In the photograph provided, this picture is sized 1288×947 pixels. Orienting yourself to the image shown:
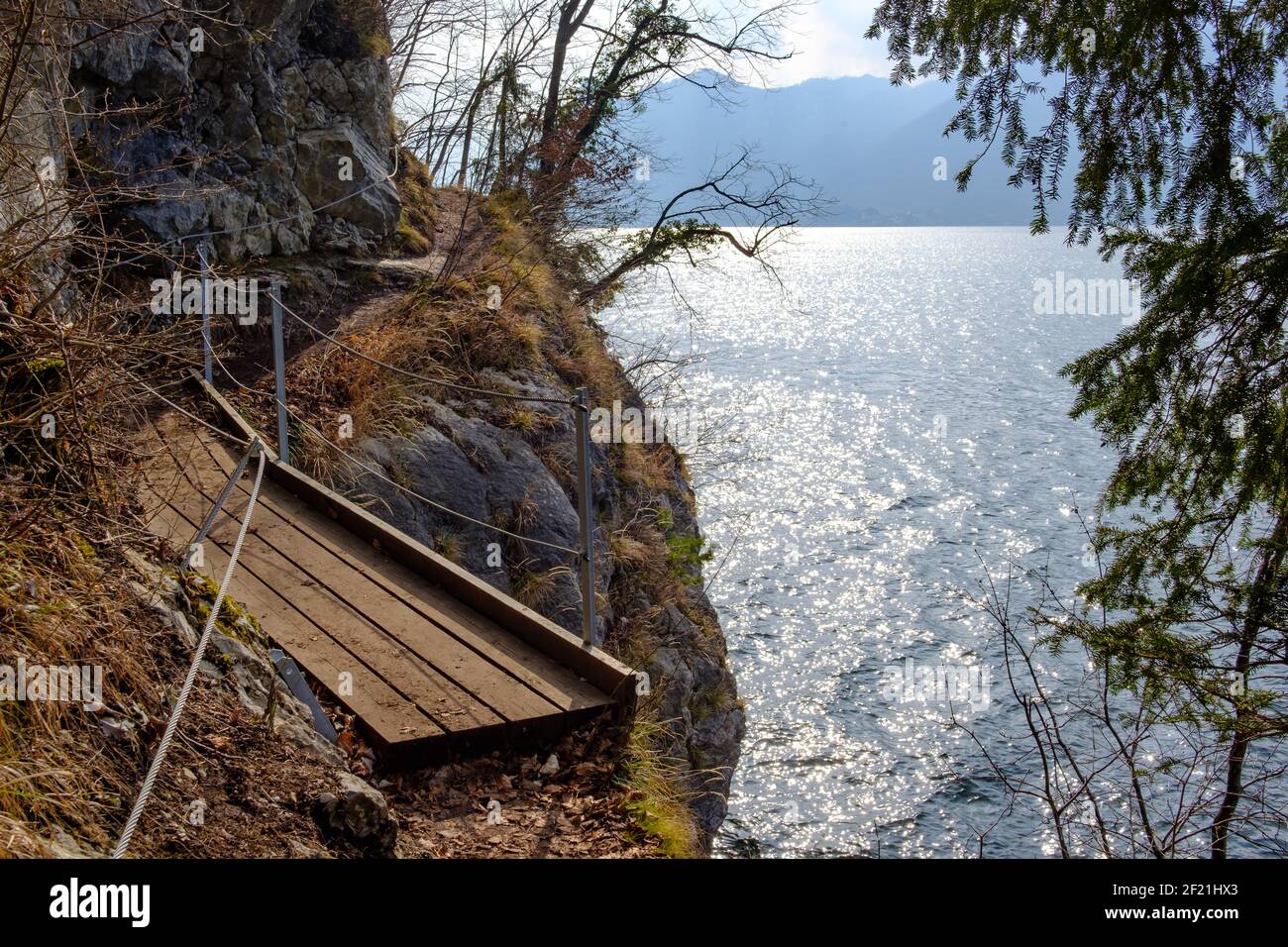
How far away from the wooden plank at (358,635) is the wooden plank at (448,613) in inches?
11.9

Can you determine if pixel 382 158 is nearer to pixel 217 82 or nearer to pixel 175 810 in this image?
pixel 217 82

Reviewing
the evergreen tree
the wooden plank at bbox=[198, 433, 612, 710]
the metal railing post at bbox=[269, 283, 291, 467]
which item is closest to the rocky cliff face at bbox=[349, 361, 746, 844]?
the metal railing post at bbox=[269, 283, 291, 467]

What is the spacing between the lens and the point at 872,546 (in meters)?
27.3

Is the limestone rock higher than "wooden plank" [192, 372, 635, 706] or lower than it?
lower

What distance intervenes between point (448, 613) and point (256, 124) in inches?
277

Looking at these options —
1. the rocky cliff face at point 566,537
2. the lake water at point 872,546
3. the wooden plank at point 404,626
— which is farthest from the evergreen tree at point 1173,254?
the rocky cliff face at point 566,537

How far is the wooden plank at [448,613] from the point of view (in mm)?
4789

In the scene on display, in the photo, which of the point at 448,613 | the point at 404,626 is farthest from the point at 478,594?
the point at 404,626

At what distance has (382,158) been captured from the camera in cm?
1238

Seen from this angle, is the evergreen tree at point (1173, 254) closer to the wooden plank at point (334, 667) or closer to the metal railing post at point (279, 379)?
the wooden plank at point (334, 667)

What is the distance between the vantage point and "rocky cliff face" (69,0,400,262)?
26.6 ft

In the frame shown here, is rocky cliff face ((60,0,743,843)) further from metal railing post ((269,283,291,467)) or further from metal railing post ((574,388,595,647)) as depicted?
metal railing post ((574,388,595,647))

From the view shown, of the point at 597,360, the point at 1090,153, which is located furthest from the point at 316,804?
the point at 597,360

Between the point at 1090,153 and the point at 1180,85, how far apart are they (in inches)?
16.9
